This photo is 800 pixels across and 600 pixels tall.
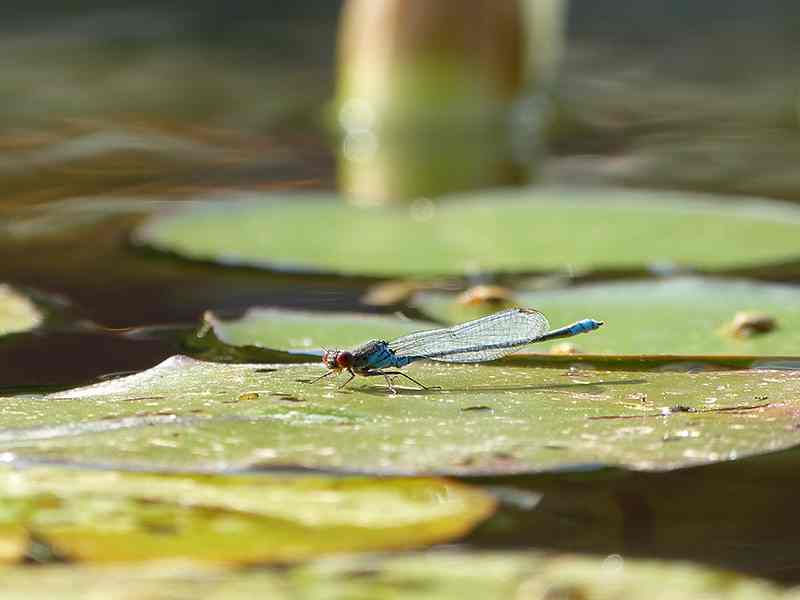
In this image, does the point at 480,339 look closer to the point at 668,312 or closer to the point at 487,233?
the point at 668,312

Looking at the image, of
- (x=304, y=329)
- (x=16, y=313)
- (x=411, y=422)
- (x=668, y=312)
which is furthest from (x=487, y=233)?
(x=411, y=422)

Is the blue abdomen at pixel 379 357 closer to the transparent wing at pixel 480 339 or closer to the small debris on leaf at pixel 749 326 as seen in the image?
the transparent wing at pixel 480 339

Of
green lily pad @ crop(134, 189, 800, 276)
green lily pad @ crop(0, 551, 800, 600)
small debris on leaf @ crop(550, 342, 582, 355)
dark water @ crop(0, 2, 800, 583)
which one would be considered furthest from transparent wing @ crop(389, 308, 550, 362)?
green lily pad @ crop(134, 189, 800, 276)

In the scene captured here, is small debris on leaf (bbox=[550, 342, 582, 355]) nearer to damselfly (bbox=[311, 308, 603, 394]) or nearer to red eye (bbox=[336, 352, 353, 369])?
damselfly (bbox=[311, 308, 603, 394])

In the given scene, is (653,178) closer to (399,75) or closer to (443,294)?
(399,75)

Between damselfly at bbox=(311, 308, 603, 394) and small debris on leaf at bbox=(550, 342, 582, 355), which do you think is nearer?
damselfly at bbox=(311, 308, 603, 394)
